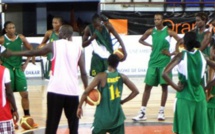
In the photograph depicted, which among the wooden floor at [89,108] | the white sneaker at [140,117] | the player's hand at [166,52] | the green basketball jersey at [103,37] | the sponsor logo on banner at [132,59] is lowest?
the wooden floor at [89,108]

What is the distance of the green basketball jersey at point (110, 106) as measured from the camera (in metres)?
7.04

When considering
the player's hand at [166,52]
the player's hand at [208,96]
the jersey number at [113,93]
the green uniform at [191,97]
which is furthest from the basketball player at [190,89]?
the player's hand at [166,52]

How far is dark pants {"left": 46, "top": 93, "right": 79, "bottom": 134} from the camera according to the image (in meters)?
7.52

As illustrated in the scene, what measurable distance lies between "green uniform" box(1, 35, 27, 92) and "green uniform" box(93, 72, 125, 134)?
2889 mm

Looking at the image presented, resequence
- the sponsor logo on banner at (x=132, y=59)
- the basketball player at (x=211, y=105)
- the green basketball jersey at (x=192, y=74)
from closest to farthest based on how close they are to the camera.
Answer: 1. the green basketball jersey at (x=192, y=74)
2. the basketball player at (x=211, y=105)
3. the sponsor logo on banner at (x=132, y=59)

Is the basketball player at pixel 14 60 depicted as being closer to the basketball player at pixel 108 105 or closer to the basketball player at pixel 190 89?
the basketball player at pixel 108 105

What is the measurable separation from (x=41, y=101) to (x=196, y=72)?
669 cm

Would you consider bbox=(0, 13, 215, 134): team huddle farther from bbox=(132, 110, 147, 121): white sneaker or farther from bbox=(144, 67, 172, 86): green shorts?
bbox=(132, 110, 147, 121): white sneaker

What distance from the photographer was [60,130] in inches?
377

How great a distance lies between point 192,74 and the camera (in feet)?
22.7

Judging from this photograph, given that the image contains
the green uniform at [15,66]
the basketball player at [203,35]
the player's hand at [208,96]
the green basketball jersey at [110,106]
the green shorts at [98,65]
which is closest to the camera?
the green basketball jersey at [110,106]

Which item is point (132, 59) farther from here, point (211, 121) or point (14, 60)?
point (211, 121)

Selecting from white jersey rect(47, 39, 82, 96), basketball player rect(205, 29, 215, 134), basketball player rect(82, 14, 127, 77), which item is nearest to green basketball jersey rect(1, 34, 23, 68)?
basketball player rect(82, 14, 127, 77)

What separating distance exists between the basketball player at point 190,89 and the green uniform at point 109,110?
0.68 m
